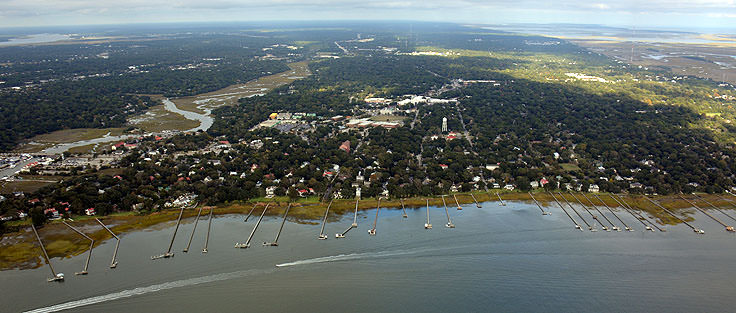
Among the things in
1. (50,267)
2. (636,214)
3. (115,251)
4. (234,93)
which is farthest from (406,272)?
(234,93)

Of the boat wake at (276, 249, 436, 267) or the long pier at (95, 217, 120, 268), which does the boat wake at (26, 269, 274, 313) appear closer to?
the boat wake at (276, 249, 436, 267)

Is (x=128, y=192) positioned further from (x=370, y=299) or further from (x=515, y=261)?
(x=515, y=261)

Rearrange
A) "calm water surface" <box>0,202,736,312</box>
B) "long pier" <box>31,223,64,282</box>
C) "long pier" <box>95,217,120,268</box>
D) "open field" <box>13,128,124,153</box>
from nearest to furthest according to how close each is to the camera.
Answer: "calm water surface" <box>0,202,736,312</box>
"long pier" <box>31,223,64,282</box>
"long pier" <box>95,217,120,268</box>
"open field" <box>13,128,124,153</box>

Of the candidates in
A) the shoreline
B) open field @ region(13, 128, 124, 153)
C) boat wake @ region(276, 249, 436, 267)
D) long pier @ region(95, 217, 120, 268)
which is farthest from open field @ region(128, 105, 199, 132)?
boat wake @ region(276, 249, 436, 267)

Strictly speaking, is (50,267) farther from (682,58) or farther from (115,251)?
(682,58)

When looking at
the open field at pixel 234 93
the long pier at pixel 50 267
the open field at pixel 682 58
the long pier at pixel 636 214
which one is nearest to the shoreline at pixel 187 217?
the long pier at pixel 50 267

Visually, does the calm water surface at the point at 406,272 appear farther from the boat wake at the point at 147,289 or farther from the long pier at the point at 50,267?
the long pier at the point at 50,267
